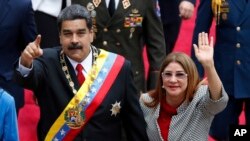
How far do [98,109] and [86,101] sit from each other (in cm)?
10

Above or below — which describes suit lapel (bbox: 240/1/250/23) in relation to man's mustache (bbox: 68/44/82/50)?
above

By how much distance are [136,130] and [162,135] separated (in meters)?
0.36

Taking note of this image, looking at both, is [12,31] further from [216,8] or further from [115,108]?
[216,8]

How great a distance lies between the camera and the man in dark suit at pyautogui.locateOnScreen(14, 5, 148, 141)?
19.9ft

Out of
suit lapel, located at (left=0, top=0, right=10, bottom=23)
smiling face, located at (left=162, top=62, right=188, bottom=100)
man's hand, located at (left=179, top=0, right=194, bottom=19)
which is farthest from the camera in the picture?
man's hand, located at (left=179, top=0, right=194, bottom=19)

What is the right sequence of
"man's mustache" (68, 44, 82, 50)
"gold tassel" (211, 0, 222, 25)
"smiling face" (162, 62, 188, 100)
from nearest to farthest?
"man's mustache" (68, 44, 82, 50) < "smiling face" (162, 62, 188, 100) < "gold tassel" (211, 0, 222, 25)

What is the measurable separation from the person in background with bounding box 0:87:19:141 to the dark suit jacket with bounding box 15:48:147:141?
333 mm

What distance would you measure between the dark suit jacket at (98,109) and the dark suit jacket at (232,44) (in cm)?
135

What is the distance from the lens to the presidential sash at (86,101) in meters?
6.12

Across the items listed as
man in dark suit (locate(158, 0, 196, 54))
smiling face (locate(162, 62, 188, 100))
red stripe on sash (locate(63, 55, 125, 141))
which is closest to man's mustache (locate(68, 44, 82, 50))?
red stripe on sash (locate(63, 55, 125, 141))

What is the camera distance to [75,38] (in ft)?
19.8

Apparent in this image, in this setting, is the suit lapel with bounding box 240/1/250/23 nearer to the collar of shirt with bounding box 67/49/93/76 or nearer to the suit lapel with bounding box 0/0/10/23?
the collar of shirt with bounding box 67/49/93/76

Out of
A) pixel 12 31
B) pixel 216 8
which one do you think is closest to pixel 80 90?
pixel 12 31

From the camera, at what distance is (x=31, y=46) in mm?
5629
